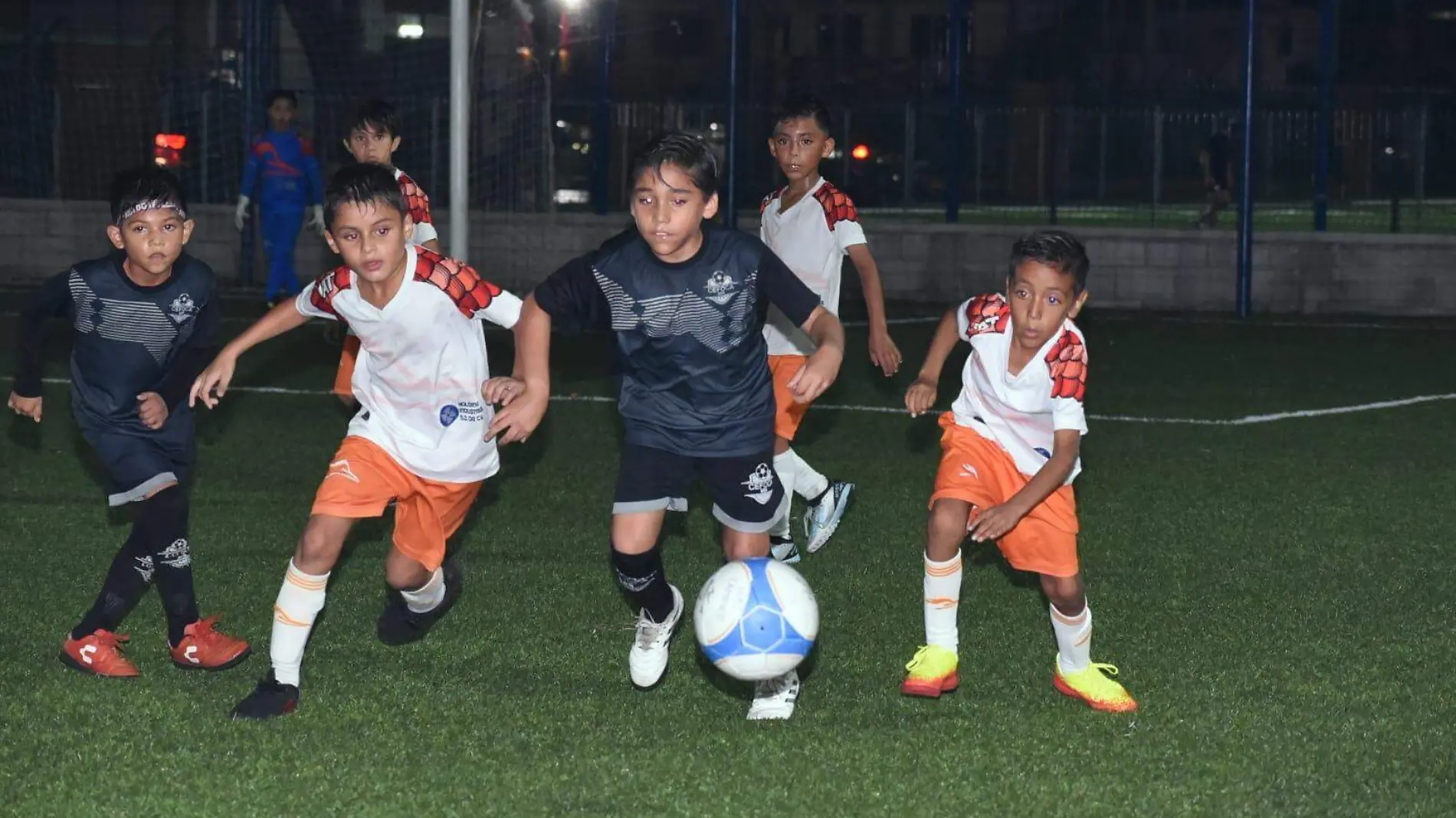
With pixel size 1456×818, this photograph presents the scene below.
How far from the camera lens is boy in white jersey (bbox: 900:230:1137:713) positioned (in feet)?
16.6

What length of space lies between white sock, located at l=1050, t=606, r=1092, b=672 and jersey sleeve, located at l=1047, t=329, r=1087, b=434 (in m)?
0.53

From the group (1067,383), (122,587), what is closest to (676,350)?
(1067,383)

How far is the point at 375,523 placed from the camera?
24.7ft

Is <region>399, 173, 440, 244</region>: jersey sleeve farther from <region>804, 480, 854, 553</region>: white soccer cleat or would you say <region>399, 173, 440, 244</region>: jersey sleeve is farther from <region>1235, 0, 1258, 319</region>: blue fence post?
<region>1235, 0, 1258, 319</region>: blue fence post

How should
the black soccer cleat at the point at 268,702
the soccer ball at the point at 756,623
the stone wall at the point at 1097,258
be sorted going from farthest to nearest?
the stone wall at the point at 1097,258 < the black soccer cleat at the point at 268,702 < the soccer ball at the point at 756,623

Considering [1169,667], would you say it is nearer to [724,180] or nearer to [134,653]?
[134,653]

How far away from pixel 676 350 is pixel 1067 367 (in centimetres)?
106

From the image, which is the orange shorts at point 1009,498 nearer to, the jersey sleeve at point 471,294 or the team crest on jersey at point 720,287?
the team crest on jersey at point 720,287

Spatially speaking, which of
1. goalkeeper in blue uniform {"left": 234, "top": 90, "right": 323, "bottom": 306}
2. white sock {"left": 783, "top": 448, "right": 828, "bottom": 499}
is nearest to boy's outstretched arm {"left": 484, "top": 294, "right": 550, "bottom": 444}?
white sock {"left": 783, "top": 448, "right": 828, "bottom": 499}

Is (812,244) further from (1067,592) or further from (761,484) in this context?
(1067,592)

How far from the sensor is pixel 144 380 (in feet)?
18.1

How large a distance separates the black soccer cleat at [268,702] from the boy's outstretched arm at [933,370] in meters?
1.87

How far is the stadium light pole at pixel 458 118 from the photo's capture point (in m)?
9.70

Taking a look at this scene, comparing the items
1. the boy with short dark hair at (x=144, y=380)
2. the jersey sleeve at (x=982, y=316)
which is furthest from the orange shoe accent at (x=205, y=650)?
the jersey sleeve at (x=982, y=316)
